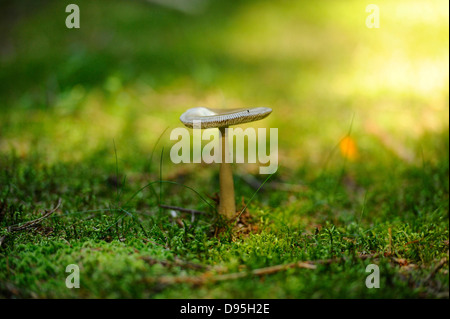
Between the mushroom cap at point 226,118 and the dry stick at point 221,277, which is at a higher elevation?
the mushroom cap at point 226,118

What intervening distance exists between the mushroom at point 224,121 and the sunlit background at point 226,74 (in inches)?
53.4

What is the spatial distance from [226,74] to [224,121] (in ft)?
13.2

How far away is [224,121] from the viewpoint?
2.18 meters

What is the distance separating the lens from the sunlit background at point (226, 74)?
166 inches

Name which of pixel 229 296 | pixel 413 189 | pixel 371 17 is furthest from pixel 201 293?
pixel 371 17

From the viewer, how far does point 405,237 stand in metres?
2.38
